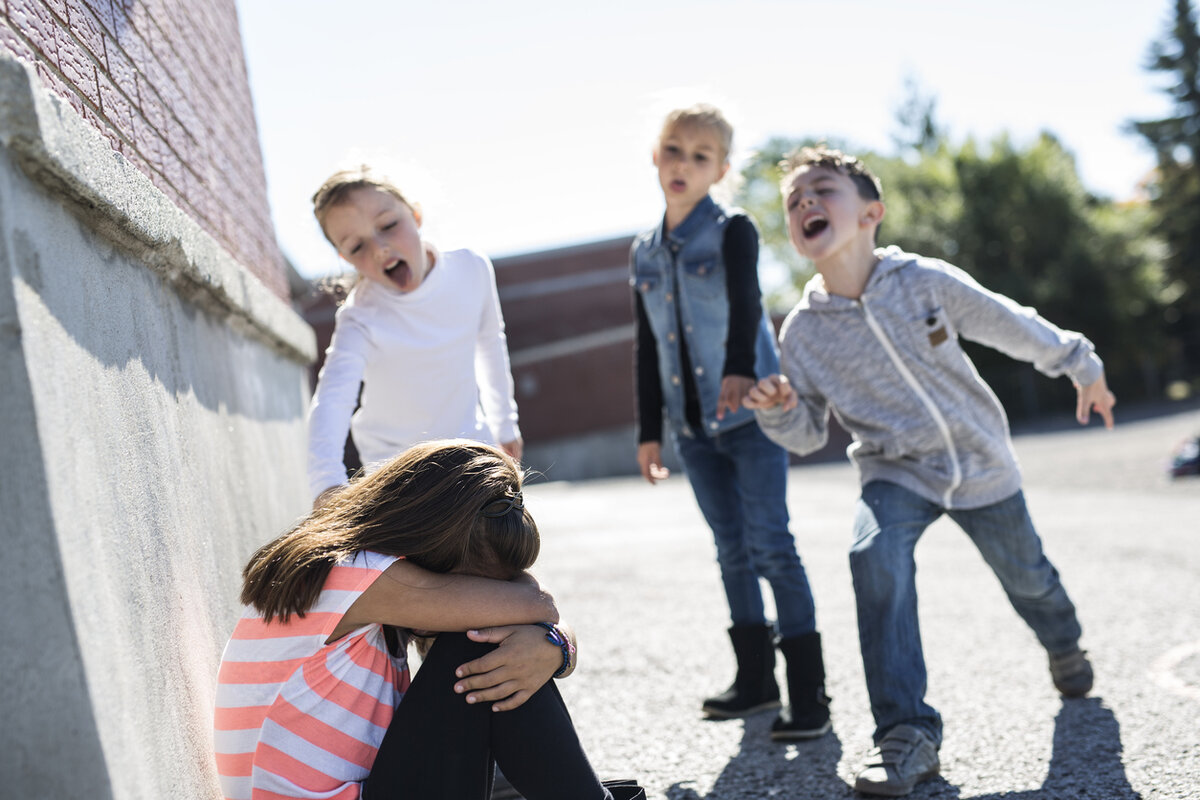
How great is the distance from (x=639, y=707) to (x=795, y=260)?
148 ft

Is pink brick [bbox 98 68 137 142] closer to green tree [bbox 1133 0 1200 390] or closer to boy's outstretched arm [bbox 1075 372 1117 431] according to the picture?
boy's outstretched arm [bbox 1075 372 1117 431]

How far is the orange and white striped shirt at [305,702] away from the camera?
2.10 m

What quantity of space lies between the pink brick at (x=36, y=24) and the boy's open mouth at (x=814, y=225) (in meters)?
2.25

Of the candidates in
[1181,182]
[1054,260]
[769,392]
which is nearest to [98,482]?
[769,392]

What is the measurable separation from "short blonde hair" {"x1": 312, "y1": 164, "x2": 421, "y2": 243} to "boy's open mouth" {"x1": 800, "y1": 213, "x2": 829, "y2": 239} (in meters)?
1.31

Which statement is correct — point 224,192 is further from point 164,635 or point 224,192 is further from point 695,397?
point 164,635

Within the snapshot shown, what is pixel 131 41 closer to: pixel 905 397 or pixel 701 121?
pixel 701 121

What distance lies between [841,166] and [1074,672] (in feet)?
6.06

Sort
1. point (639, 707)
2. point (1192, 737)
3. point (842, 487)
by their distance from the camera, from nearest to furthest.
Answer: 1. point (1192, 737)
2. point (639, 707)
3. point (842, 487)

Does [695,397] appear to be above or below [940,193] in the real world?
below

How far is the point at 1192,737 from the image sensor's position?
302cm

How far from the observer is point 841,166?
3.67m

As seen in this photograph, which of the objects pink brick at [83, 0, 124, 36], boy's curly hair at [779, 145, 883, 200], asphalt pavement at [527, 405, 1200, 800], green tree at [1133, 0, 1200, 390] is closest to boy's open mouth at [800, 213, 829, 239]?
boy's curly hair at [779, 145, 883, 200]

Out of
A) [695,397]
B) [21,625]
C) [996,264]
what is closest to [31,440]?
[21,625]
